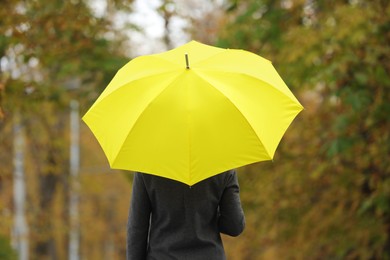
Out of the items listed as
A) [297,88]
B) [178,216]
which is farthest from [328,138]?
[178,216]

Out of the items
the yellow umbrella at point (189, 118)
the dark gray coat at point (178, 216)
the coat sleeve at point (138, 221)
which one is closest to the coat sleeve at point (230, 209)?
the dark gray coat at point (178, 216)

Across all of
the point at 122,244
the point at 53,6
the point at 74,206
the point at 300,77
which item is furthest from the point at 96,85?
the point at 122,244

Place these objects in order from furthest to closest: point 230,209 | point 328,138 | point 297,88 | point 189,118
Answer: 1. point 328,138
2. point 297,88
3. point 230,209
4. point 189,118

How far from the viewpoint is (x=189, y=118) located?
428 centimetres

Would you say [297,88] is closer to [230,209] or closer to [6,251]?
[6,251]

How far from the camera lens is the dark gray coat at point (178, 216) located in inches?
170

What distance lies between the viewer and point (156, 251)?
14.3 feet

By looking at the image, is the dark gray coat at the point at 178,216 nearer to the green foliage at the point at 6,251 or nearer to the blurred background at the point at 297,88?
the blurred background at the point at 297,88

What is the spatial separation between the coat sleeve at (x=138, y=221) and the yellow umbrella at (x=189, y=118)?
5.4 inches

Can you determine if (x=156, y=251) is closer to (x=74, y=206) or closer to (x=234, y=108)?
(x=234, y=108)

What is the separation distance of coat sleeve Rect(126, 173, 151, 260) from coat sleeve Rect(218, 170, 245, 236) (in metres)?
0.38

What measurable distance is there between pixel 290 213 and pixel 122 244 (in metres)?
29.6

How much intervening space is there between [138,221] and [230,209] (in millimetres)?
463

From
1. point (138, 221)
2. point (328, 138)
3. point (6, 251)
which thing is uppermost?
point (328, 138)
